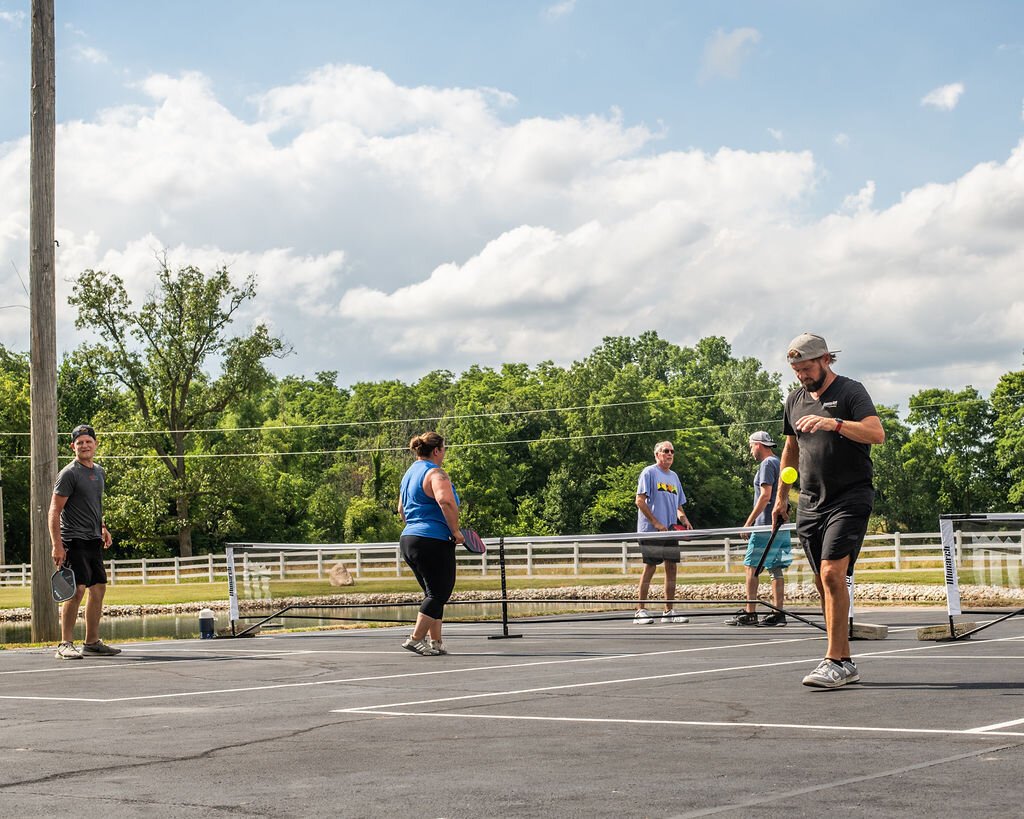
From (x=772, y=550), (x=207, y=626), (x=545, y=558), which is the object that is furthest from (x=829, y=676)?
(x=545, y=558)

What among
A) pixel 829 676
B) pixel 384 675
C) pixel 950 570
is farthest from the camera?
Answer: pixel 950 570

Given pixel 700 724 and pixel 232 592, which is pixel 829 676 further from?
pixel 232 592

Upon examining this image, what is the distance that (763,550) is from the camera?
1444 cm

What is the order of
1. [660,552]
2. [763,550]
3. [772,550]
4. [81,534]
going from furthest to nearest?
[660,552] < [763,550] < [772,550] < [81,534]

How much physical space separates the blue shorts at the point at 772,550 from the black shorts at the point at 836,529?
570 centimetres

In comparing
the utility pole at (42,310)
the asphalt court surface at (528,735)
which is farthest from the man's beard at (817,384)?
the utility pole at (42,310)

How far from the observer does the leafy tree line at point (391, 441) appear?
A: 64.4 metres

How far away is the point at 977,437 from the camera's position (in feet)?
295

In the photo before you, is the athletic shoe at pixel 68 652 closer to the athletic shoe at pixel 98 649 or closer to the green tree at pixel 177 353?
the athletic shoe at pixel 98 649

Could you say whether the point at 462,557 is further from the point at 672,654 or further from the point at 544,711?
the point at 544,711

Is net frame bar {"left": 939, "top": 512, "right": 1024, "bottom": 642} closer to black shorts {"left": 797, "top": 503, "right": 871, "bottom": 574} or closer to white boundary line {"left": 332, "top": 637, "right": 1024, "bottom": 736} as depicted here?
white boundary line {"left": 332, "top": 637, "right": 1024, "bottom": 736}

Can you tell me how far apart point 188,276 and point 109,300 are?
12.5 ft

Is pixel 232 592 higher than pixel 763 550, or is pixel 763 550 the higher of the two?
pixel 763 550

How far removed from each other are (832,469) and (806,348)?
0.74 meters
